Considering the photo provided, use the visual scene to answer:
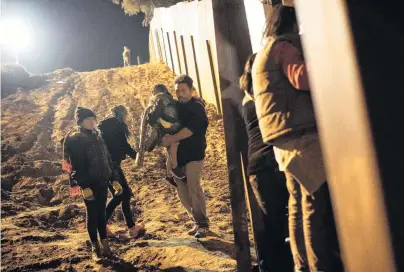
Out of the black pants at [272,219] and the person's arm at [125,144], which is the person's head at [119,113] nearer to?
the person's arm at [125,144]

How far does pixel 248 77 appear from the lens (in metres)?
2.53

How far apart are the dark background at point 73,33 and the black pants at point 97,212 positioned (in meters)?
41.0

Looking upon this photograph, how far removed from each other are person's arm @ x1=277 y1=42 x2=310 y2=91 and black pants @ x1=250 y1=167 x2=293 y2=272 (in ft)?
2.21

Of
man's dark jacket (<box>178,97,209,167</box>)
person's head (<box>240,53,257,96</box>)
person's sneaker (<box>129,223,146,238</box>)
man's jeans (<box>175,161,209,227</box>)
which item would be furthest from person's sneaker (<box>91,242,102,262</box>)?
person's head (<box>240,53,257,96</box>)

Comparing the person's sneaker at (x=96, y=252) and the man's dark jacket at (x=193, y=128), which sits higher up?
the man's dark jacket at (x=193, y=128)

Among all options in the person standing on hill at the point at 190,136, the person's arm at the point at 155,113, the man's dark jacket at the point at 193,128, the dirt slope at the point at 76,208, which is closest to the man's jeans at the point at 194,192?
the person standing on hill at the point at 190,136

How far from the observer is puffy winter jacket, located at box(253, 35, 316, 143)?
2.17m

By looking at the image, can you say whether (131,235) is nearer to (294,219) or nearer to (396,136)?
(294,219)

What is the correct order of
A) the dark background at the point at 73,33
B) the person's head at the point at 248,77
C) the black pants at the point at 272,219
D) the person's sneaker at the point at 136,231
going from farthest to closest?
the dark background at the point at 73,33, the person's sneaker at the point at 136,231, the black pants at the point at 272,219, the person's head at the point at 248,77

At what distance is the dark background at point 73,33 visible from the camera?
46.4 metres

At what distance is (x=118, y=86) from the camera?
1752cm

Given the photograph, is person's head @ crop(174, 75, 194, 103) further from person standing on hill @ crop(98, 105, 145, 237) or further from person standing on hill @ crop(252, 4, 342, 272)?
person standing on hill @ crop(252, 4, 342, 272)

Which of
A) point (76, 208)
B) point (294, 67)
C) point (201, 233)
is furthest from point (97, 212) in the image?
point (294, 67)

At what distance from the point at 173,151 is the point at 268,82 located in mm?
2872
